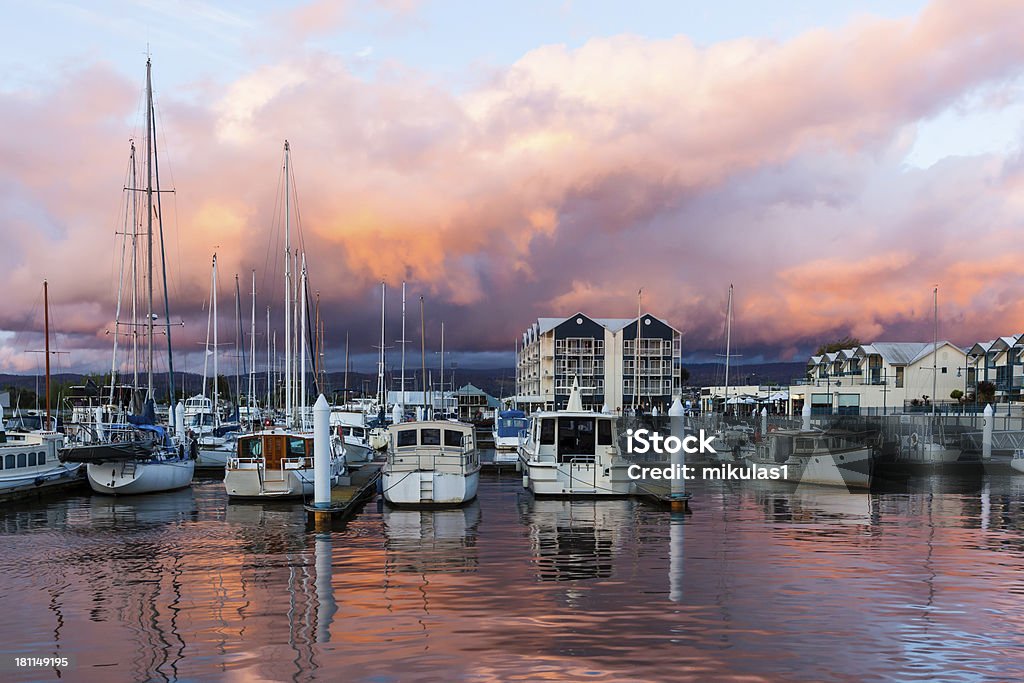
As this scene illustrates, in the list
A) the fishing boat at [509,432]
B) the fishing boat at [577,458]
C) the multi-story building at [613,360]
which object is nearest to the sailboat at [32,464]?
the fishing boat at [577,458]

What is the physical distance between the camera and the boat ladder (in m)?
33.1

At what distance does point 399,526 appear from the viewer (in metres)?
29.3

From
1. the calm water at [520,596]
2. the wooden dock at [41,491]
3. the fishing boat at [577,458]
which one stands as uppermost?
the fishing boat at [577,458]

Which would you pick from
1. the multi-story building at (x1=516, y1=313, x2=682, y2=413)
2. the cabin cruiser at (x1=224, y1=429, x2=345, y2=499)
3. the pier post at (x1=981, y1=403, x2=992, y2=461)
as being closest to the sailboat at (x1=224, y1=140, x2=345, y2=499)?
the cabin cruiser at (x1=224, y1=429, x2=345, y2=499)

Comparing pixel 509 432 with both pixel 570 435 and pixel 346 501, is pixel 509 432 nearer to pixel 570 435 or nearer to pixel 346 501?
pixel 570 435

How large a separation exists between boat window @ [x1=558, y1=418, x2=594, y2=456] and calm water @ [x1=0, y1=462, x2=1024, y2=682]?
585 centimetres

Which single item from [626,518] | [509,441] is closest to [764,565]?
[626,518]

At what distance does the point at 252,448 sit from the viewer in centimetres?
3747

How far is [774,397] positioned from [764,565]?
98642 millimetres

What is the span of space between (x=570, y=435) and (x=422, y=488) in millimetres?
7545

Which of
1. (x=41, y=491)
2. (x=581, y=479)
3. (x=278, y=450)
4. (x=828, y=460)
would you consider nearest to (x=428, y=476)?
(x=581, y=479)

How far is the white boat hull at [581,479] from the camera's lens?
117 ft

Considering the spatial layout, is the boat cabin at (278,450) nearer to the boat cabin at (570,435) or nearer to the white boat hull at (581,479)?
the white boat hull at (581,479)

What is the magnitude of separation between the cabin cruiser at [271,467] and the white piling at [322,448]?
242 inches
